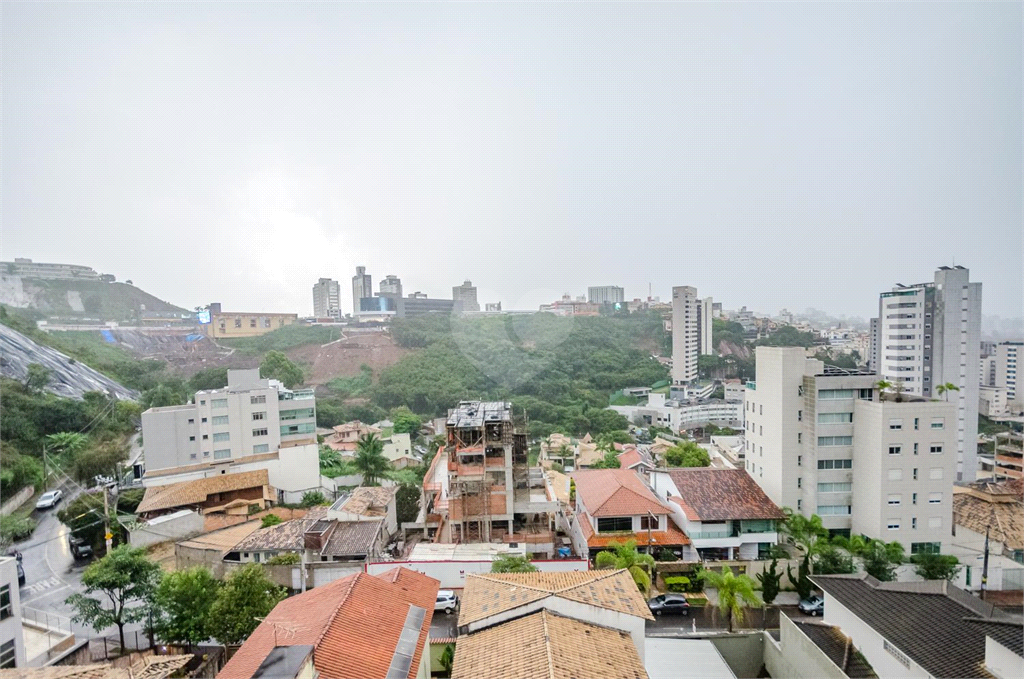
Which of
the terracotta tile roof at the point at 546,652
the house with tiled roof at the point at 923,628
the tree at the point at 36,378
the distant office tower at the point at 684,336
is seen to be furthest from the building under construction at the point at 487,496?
the distant office tower at the point at 684,336

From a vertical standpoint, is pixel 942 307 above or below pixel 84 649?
above

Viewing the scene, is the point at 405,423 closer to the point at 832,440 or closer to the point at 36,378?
the point at 36,378

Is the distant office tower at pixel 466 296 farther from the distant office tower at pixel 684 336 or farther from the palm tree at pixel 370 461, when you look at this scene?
the palm tree at pixel 370 461

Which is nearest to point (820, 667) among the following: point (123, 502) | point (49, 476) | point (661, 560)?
point (661, 560)

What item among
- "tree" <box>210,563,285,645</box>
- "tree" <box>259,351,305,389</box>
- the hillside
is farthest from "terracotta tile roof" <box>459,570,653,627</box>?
the hillside

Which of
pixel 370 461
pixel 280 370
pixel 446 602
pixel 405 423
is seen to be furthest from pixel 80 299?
pixel 446 602

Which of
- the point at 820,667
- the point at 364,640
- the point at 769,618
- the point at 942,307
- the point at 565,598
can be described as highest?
the point at 942,307

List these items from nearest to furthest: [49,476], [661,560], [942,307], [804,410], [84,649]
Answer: [84,649] → [661,560] → [804,410] → [49,476] → [942,307]

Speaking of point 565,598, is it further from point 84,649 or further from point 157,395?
point 157,395
